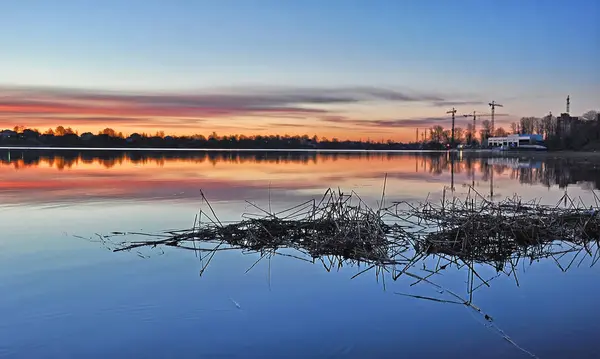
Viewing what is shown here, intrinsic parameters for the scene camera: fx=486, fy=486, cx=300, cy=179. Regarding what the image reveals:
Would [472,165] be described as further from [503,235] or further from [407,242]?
[407,242]

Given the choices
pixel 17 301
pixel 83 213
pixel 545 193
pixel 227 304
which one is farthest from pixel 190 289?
pixel 545 193

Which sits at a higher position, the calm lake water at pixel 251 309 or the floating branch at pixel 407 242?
the floating branch at pixel 407 242

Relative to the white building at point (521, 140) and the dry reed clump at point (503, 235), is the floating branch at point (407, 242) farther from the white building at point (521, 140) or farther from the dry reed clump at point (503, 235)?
the white building at point (521, 140)

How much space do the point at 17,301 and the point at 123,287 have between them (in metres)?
1.26

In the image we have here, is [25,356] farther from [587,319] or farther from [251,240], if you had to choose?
[587,319]

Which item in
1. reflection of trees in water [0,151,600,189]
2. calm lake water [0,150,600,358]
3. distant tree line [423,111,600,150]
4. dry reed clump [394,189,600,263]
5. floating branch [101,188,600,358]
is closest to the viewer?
calm lake water [0,150,600,358]

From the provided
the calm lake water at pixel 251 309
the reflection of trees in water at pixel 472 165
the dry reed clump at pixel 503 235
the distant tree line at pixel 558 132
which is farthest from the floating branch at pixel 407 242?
the distant tree line at pixel 558 132

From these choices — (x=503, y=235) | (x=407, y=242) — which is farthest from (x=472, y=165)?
(x=407, y=242)

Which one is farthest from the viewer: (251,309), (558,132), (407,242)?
(558,132)

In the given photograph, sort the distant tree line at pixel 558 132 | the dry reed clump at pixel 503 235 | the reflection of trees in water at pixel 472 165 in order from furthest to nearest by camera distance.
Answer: the distant tree line at pixel 558 132 < the reflection of trees in water at pixel 472 165 < the dry reed clump at pixel 503 235

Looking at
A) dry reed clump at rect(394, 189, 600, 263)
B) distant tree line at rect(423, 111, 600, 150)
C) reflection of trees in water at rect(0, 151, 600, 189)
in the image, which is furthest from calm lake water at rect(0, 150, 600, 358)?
distant tree line at rect(423, 111, 600, 150)

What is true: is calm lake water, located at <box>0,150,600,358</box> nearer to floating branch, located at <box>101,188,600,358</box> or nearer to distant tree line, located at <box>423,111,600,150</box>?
floating branch, located at <box>101,188,600,358</box>

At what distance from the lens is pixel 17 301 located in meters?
6.00

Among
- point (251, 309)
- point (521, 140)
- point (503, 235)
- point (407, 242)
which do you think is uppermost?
point (521, 140)
